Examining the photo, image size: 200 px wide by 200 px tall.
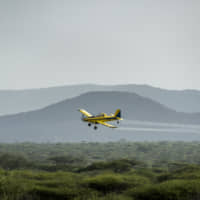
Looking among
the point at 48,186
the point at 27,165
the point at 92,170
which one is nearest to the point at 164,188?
the point at 48,186

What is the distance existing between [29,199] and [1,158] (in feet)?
149

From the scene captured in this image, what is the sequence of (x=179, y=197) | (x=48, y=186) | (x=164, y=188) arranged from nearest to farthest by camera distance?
(x=179, y=197) < (x=164, y=188) < (x=48, y=186)

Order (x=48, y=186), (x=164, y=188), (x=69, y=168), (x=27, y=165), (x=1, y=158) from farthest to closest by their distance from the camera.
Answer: (x=1, y=158)
(x=27, y=165)
(x=69, y=168)
(x=48, y=186)
(x=164, y=188)

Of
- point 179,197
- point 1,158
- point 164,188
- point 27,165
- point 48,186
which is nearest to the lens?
point 179,197

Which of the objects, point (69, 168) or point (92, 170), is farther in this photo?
point (69, 168)

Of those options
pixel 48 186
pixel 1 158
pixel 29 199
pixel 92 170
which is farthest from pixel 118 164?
pixel 1 158

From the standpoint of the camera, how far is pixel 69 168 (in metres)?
53.7

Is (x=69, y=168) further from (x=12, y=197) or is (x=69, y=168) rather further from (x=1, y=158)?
(x=12, y=197)

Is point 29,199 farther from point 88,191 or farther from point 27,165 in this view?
point 27,165

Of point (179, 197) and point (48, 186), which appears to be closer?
point (179, 197)

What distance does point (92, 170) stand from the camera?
48.3 metres

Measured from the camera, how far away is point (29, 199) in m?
27.1

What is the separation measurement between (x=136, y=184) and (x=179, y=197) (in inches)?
304

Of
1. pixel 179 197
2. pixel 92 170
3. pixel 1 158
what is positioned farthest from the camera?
pixel 1 158
